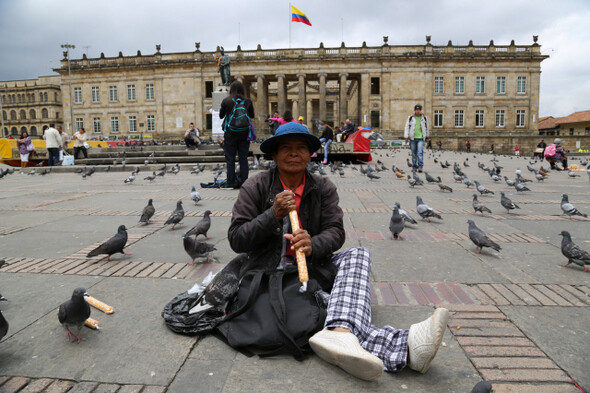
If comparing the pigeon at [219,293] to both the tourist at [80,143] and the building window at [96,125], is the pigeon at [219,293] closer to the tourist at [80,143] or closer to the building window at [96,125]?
the tourist at [80,143]

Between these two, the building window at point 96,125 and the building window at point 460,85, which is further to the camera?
the building window at point 96,125

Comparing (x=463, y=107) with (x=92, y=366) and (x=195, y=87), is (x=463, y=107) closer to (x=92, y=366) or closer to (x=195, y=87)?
(x=195, y=87)

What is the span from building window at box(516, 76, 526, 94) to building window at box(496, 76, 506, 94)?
172 cm

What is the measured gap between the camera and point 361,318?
2.05m

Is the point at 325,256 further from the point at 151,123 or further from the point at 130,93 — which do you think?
the point at 130,93

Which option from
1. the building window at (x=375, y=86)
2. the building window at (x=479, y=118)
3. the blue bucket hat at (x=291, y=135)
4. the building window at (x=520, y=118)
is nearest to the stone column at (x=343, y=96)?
the building window at (x=375, y=86)

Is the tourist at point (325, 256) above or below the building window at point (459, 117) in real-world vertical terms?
below

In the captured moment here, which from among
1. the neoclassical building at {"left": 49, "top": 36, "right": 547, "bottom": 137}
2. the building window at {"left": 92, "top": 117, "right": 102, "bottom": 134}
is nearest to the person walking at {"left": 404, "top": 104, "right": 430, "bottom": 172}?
the neoclassical building at {"left": 49, "top": 36, "right": 547, "bottom": 137}

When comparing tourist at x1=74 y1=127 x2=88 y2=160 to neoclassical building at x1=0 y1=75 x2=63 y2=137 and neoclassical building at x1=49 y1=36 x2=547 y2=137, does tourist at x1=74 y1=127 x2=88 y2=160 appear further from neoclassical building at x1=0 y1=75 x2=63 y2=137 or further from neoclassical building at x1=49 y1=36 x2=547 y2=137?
neoclassical building at x1=0 y1=75 x2=63 y2=137

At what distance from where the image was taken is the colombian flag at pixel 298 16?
41381mm

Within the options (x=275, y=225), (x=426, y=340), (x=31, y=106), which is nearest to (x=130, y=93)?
(x=31, y=106)

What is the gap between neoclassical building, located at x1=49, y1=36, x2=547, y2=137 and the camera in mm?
49438

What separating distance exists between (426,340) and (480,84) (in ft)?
185

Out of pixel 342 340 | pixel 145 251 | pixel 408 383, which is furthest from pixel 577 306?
pixel 145 251
